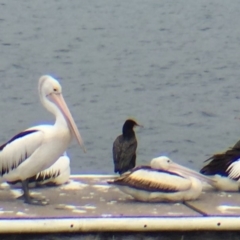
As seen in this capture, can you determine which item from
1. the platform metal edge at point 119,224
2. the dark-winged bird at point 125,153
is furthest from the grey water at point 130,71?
the platform metal edge at point 119,224

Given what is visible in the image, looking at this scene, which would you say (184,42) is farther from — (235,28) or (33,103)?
(33,103)

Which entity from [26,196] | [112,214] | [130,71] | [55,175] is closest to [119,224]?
[112,214]

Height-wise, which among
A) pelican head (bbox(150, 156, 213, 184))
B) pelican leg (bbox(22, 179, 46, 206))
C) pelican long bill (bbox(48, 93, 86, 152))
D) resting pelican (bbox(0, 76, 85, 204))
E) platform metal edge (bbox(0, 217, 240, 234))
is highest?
pelican long bill (bbox(48, 93, 86, 152))

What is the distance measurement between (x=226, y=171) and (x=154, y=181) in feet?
2.28

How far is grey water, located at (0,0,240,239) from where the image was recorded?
1392 cm

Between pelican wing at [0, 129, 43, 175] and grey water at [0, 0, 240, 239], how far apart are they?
5.65 metres

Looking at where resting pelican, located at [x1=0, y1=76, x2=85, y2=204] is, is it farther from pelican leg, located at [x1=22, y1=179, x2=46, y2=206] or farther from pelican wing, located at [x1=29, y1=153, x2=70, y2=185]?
pelican wing, located at [x1=29, y1=153, x2=70, y2=185]

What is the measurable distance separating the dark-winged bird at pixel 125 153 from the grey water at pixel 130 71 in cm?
387

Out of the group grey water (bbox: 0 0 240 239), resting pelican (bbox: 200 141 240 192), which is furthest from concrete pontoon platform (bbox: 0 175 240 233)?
grey water (bbox: 0 0 240 239)

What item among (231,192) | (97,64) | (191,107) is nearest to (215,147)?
(191,107)

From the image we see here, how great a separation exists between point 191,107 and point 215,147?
7.09 feet

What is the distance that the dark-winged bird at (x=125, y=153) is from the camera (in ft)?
26.1

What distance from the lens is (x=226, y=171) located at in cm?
679

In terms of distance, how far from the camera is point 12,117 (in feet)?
48.3
